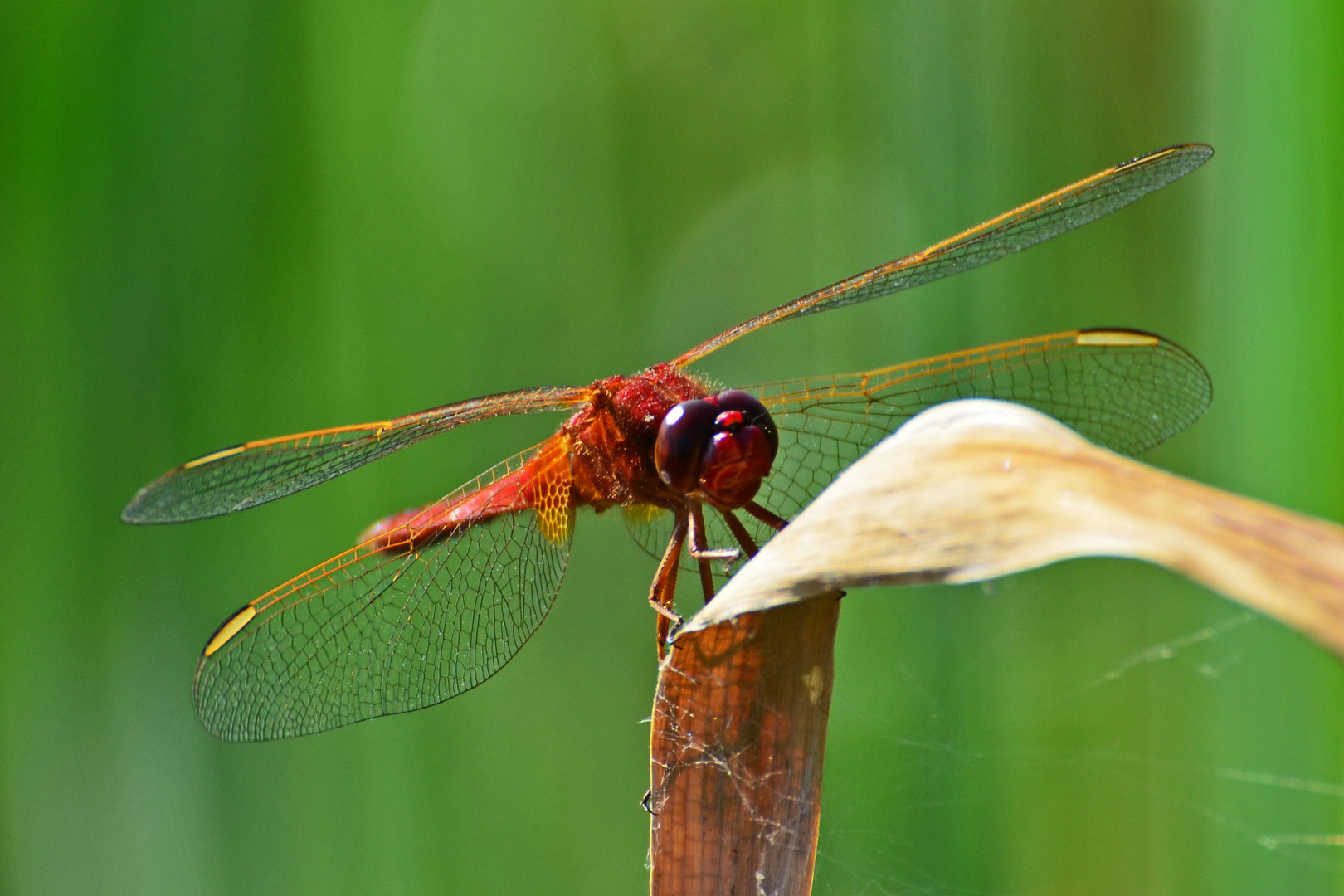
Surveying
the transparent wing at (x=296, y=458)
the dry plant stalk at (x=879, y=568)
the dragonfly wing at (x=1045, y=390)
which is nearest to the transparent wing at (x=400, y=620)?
the transparent wing at (x=296, y=458)

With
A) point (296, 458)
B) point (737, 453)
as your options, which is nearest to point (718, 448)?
point (737, 453)

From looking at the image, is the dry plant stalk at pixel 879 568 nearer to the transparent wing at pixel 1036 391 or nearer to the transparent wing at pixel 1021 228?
the transparent wing at pixel 1021 228

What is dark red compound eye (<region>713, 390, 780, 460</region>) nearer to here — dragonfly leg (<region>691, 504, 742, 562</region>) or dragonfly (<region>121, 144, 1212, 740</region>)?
dragonfly (<region>121, 144, 1212, 740</region>)

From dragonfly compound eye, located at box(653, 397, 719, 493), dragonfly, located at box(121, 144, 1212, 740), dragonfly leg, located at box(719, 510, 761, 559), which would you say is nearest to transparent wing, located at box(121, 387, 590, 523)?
dragonfly, located at box(121, 144, 1212, 740)

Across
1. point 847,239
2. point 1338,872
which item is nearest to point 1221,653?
point 1338,872

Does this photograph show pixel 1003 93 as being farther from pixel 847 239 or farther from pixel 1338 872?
pixel 1338 872
